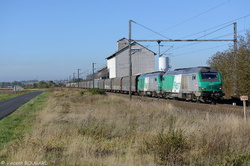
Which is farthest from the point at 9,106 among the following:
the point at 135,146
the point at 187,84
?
the point at 135,146

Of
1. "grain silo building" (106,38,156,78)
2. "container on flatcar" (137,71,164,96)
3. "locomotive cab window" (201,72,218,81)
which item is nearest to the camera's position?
"locomotive cab window" (201,72,218,81)

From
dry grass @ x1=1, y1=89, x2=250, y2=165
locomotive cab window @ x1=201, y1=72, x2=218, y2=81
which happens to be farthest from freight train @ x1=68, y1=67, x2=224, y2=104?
dry grass @ x1=1, y1=89, x2=250, y2=165

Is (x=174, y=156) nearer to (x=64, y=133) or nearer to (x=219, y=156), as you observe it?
(x=219, y=156)

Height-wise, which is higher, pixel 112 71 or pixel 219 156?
pixel 112 71

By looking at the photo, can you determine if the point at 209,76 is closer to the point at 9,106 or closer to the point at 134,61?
the point at 9,106

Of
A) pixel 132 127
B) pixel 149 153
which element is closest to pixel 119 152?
pixel 149 153

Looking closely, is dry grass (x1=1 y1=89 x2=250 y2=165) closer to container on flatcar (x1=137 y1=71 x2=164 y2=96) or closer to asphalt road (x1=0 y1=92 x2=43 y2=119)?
asphalt road (x1=0 y1=92 x2=43 y2=119)

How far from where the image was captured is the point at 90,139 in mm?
9969

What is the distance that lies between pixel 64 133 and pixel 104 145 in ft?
6.58

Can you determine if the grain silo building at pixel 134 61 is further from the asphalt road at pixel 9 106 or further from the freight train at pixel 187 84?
the asphalt road at pixel 9 106

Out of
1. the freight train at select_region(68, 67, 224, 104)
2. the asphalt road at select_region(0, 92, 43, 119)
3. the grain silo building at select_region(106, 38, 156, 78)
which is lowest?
the asphalt road at select_region(0, 92, 43, 119)

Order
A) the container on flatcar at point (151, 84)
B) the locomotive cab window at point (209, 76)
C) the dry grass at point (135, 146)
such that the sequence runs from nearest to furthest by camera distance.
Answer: the dry grass at point (135, 146), the locomotive cab window at point (209, 76), the container on flatcar at point (151, 84)

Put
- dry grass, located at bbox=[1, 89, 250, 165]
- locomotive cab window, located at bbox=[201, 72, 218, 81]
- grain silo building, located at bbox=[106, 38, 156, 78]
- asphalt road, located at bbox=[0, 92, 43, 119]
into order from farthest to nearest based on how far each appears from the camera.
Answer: grain silo building, located at bbox=[106, 38, 156, 78], locomotive cab window, located at bbox=[201, 72, 218, 81], asphalt road, located at bbox=[0, 92, 43, 119], dry grass, located at bbox=[1, 89, 250, 165]

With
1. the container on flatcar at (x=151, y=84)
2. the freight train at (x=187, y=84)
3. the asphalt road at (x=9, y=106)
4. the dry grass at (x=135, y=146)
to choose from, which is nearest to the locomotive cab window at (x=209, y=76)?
the freight train at (x=187, y=84)
